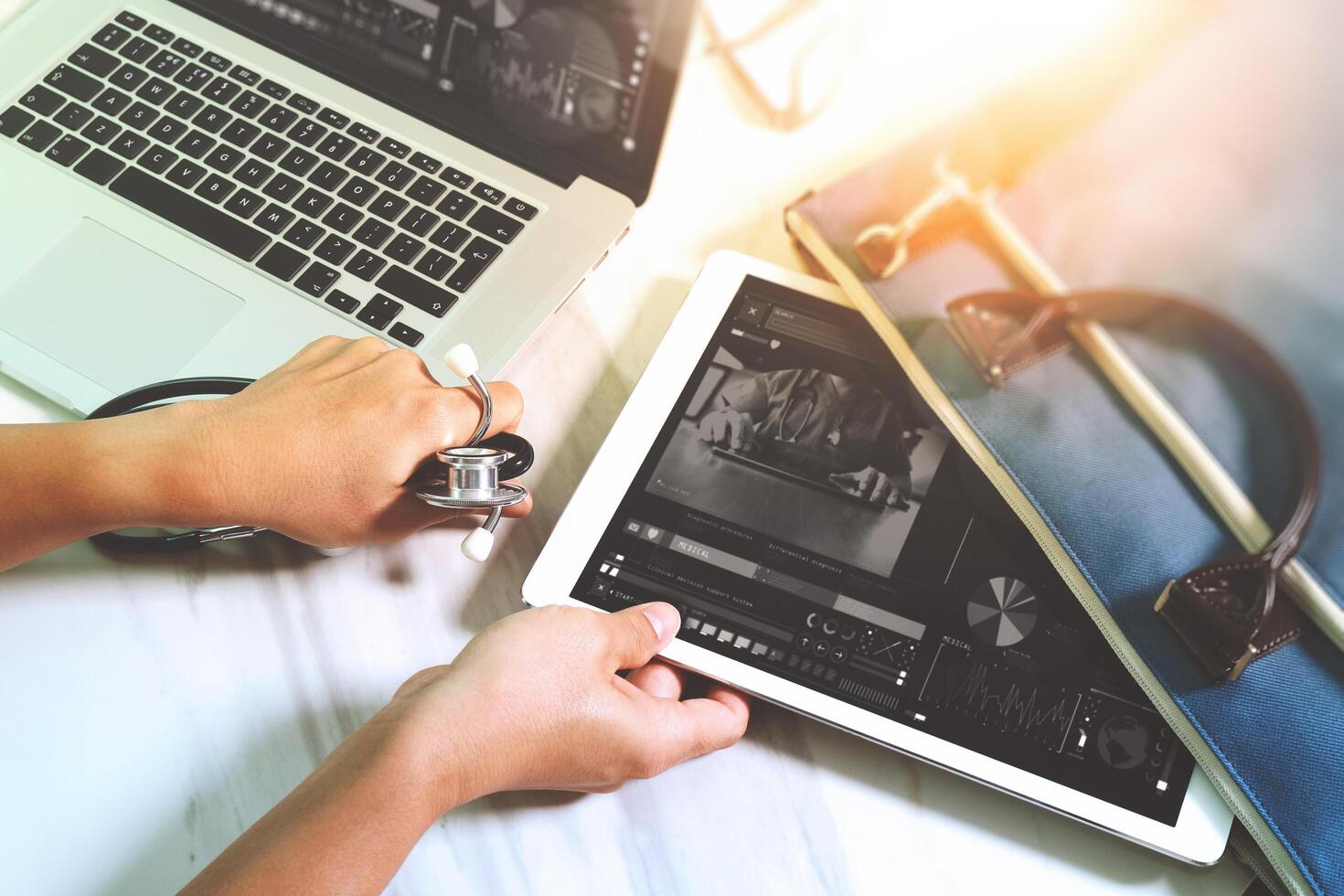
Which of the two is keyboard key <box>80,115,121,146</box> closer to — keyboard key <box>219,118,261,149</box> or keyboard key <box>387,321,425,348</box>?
keyboard key <box>219,118,261,149</box>

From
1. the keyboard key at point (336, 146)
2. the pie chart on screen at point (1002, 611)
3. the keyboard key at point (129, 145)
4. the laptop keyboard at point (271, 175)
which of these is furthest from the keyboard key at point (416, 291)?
the pie chart on screen at point (1002, 611)

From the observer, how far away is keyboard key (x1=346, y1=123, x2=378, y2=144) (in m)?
0.68

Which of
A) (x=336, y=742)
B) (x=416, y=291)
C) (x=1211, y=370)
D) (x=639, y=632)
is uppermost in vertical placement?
(x=1211, y=370)

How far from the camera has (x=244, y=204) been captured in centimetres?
66

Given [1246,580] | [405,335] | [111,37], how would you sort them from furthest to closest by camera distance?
[111,37], [405,335], [1246,580]

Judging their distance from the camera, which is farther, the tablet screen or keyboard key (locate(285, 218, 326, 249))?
keyboard key (locate(285, 218, 326, 249))

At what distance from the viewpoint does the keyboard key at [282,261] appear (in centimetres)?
64

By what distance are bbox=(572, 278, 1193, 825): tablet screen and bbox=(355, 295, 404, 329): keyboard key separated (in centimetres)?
19

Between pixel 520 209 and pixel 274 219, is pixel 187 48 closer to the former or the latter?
pixel 274 219

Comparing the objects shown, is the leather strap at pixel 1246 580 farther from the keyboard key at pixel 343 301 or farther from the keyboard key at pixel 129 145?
the keyboard key at pixel 129 145

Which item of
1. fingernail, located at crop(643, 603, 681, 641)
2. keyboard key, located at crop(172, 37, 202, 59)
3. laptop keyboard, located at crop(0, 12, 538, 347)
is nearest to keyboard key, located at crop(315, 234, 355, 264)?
laptop keyboard, located at crop(0, 12, 538, 347)

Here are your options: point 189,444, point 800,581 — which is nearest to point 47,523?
point 189,444

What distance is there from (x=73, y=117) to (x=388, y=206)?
0.24 meters

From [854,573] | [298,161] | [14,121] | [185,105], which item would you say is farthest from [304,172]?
[854,573]
